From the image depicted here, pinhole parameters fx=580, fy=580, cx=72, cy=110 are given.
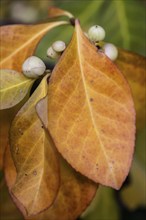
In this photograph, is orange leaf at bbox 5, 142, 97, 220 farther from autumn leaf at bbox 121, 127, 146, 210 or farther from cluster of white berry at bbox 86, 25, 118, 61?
autumn leaf at bbox 121, 127, 146, 210

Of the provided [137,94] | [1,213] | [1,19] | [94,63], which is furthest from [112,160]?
[1,19]

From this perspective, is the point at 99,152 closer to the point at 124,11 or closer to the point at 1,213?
the point at 1,213

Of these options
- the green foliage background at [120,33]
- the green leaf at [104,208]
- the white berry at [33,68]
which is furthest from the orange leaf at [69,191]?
the green leaf at [104,208]

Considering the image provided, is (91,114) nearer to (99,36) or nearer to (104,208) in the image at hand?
(99,36)

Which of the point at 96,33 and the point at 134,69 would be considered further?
the point at 134,69

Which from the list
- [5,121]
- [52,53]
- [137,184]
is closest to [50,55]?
[52,53]

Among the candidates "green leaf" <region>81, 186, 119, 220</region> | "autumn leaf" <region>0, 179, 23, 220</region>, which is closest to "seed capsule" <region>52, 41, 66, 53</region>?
"autumn leaf" <region>0, 179, 23, 220</region>
